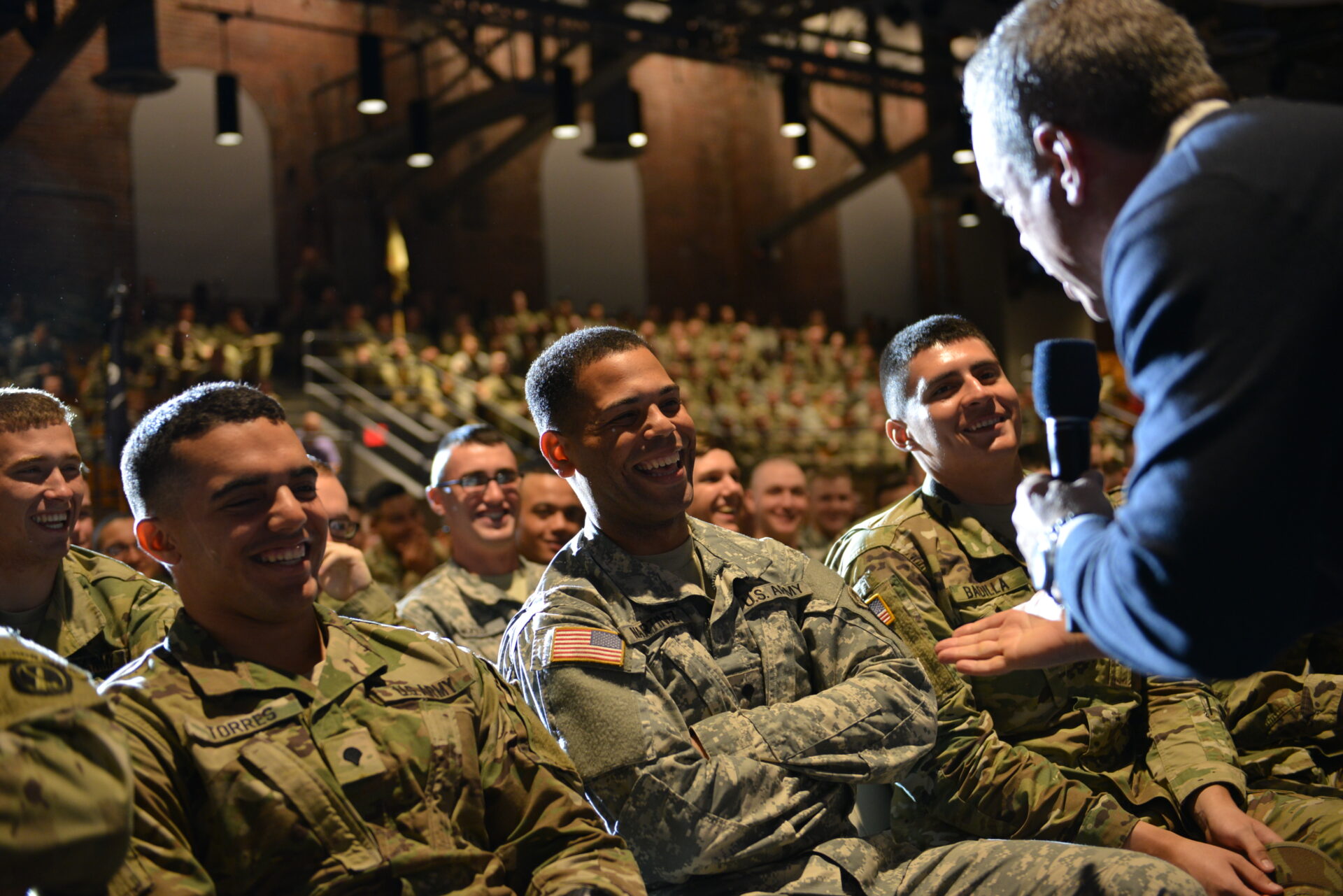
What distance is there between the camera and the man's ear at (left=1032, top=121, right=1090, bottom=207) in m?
1.26

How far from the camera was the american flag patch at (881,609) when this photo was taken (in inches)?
89.7

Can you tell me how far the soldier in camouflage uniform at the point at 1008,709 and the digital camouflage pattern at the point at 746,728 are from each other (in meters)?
0.17

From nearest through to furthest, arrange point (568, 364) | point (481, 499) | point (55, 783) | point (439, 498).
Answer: point (55, 783)
point (568, 364)
point (481, 499)
point (439, 498)

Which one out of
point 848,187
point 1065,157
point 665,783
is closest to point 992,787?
point 665,783

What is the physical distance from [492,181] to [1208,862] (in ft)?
46.1

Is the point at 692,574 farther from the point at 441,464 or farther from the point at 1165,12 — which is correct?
the point at 441,464

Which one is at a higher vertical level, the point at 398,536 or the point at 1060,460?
the point at 1060,460

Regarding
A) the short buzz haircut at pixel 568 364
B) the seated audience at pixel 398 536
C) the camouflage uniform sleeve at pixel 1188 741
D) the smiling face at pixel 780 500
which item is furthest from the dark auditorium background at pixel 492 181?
the camouflage uniform sleeve at pixel 1188 741

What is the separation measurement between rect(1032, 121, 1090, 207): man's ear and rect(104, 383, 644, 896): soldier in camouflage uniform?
109cm

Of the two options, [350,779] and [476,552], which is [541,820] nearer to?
[350,779]

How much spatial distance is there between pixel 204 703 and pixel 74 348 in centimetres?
648

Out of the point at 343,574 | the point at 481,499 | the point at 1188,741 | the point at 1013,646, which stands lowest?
the point at 1188,741

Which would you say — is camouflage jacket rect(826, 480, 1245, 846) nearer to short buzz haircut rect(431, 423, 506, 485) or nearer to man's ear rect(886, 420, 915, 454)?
man's ear rect(886, 420, 915, 454)

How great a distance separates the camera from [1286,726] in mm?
2580
